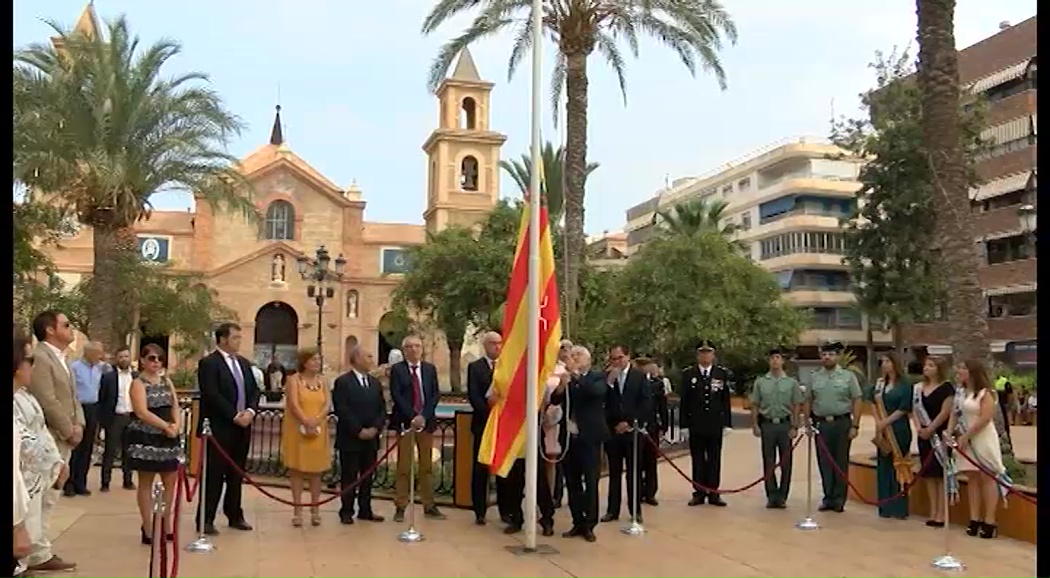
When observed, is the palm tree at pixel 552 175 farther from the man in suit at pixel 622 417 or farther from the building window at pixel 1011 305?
the man in suit at pixel 622 417

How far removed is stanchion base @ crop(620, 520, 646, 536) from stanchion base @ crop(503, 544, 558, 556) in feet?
3.55

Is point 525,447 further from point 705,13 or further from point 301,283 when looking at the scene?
point 301,283

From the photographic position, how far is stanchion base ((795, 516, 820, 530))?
32.7 feet

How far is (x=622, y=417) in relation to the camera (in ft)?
33.2

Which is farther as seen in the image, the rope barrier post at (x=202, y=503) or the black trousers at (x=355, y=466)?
the black trousers at (x=355, y=466)

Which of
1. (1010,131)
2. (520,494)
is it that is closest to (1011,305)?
(1010,131)

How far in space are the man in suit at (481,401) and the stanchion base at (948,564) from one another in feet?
12.5

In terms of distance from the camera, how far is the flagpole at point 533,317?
27.8ft

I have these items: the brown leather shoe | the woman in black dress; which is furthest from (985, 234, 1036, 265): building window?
the brown leather shoe

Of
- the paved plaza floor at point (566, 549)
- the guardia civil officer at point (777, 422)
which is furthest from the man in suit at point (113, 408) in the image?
the guardia civil officer at point (777, 422)

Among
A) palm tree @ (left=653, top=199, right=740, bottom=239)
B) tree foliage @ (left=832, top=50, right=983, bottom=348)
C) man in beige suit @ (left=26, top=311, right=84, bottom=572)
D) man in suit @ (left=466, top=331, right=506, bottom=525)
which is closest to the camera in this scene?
man in beige suit @ (left=26, top=311, right=84, bottom=572)

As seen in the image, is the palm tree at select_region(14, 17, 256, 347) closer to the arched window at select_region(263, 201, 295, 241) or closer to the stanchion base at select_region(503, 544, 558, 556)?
the stanchion base at select_region(503, 544, 558, 556)

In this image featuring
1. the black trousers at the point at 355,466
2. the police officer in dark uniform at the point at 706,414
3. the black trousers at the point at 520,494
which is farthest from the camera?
the police officer in dark uniform at the point at 706,414

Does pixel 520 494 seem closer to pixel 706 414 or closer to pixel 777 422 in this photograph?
pixel 706 414
